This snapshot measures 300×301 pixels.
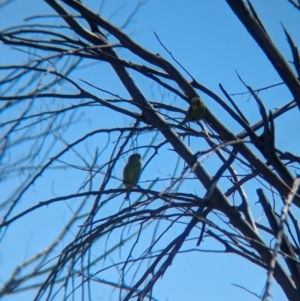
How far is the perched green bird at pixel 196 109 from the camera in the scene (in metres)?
2.11

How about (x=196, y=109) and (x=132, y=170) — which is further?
(x=132, y=170)

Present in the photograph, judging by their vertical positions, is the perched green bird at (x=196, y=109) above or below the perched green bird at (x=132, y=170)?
below

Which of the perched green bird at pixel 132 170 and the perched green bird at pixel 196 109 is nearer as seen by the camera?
the perched green bird at pixel 196 109

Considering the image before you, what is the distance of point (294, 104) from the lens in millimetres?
2420

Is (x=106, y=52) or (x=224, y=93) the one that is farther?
(x=106, y=52)

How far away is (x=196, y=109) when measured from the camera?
217 cm

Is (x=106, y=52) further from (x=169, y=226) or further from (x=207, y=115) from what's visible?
(x=169, y=226)

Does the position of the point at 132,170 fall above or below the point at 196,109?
above

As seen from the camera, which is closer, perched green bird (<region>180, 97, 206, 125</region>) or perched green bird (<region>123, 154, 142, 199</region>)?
perched green bird (<region>180, 97, 206, 125</region>)

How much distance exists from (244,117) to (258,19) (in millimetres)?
370

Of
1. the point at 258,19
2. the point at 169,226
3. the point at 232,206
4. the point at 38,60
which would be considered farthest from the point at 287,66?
the point at 38,60

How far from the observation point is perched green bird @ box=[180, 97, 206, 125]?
2105mm

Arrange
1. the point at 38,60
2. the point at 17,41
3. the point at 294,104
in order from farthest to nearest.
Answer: the point at 294,104, the point at 17,41, the point at 38,60

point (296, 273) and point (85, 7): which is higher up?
point (85, 7)
